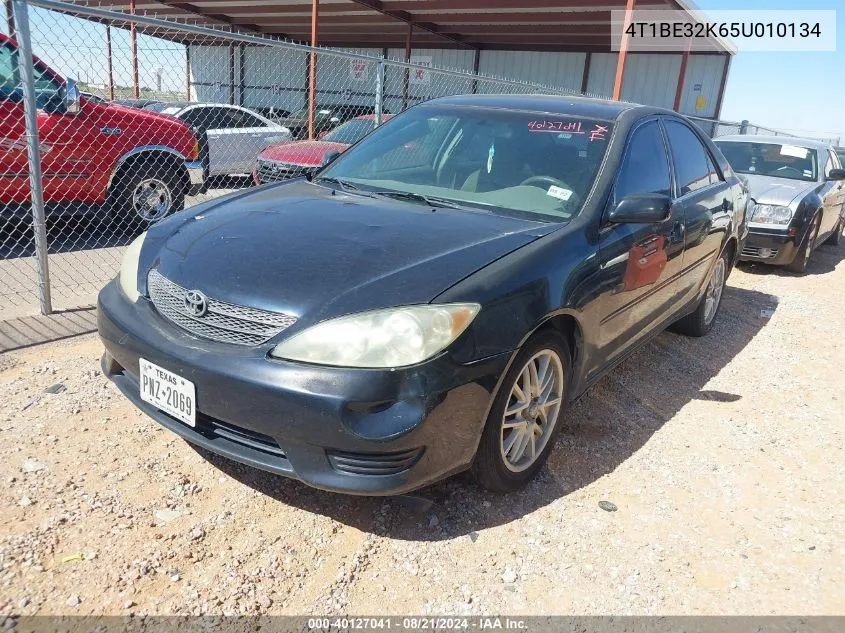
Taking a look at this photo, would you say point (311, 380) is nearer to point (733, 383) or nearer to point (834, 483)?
point (834, 483)

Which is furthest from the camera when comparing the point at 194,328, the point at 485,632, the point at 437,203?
the point at 437,203

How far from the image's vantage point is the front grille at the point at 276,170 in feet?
28.4

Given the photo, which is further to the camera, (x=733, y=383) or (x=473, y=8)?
(x=473, y=8)

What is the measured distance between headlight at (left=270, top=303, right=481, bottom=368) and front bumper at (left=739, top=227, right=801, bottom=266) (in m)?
6.35

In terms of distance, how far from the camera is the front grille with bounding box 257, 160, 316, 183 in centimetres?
866

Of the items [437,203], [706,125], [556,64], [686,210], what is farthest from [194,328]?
[556,64]

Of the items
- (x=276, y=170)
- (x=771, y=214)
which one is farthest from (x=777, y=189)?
(x=276, y=170)

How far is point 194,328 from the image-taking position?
94.3 inches

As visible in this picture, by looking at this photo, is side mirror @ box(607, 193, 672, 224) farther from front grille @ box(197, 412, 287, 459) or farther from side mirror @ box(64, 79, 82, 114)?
side mirror @ box(64, 79, 82, 114)

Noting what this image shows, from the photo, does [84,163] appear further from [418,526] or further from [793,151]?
[793,151]

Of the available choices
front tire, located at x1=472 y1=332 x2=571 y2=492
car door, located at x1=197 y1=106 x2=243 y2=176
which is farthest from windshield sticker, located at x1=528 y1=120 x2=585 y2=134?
car door, located at x1=197 y1=106 x2=243 y2=176

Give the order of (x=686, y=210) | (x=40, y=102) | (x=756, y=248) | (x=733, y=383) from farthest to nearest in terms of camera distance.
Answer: (x=756, y=248) → (x=40, y=102) → (x=733, y=383) → (x=686, y=210)

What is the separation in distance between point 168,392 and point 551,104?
258 centimetres

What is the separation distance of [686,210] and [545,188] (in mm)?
1279
